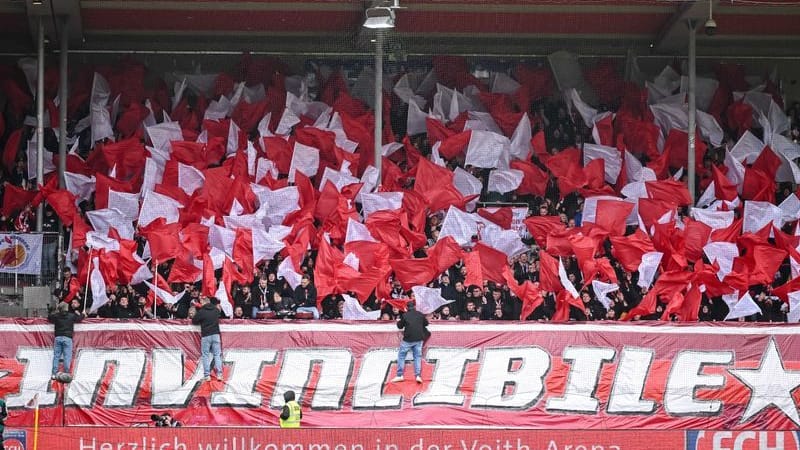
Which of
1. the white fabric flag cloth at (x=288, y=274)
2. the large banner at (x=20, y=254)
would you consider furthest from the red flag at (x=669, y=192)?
the large banner at (x=20, y=254)

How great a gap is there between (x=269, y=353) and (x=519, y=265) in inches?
198

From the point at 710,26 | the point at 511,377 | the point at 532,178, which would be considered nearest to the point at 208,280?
the point at 511,377

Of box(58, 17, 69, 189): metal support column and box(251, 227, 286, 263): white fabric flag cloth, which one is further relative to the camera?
box(58, 17, 69, 189): metal support column

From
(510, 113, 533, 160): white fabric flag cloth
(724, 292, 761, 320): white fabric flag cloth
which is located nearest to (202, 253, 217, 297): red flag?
(510, 113, 533, 160): white fabric flag cloth

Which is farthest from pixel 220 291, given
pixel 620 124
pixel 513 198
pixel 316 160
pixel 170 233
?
pixel 620 124

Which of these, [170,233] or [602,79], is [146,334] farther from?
[602,79]

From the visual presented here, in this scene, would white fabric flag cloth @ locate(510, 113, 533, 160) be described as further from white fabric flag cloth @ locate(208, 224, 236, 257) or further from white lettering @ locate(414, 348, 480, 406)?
white lettering @ locate(414, 348, 480, 406)

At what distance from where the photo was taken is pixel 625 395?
23.2m

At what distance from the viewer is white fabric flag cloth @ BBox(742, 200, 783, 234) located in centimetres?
2673

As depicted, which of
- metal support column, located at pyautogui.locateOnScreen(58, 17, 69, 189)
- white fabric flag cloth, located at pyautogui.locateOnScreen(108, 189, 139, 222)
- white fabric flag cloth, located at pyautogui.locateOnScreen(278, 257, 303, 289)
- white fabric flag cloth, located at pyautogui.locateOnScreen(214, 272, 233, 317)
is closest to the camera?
white fabric flag cloth, located at pyautogui.locateOnScreen(214, 272, 233, 317)

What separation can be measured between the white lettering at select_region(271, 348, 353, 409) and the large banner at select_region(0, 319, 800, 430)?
2cm

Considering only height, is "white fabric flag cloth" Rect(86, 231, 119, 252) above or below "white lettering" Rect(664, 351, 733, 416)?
above

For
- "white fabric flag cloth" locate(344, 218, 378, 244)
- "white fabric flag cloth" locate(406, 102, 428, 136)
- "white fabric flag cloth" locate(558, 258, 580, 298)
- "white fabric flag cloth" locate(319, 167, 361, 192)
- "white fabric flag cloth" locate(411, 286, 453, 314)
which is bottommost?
"white fabric flag cloth" locate(411, 286, 453, 314)

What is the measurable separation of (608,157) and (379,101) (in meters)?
4.36
